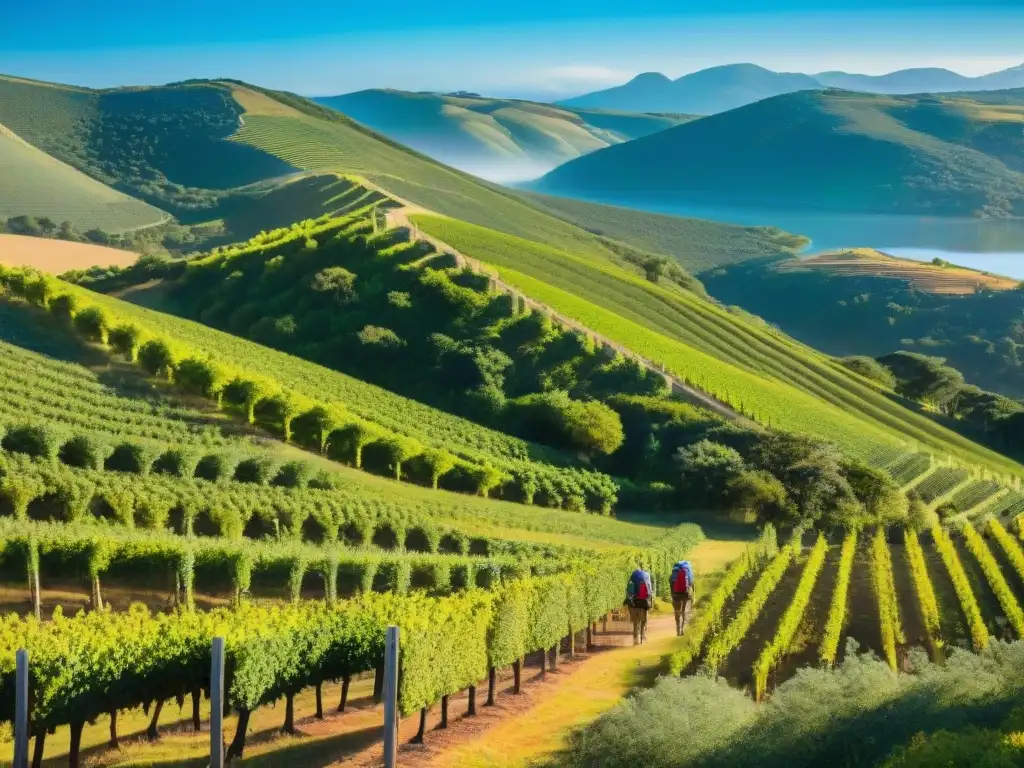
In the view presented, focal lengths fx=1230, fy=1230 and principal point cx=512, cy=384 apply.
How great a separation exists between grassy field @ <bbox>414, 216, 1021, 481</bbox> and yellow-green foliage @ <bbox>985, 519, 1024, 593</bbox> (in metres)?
23.4

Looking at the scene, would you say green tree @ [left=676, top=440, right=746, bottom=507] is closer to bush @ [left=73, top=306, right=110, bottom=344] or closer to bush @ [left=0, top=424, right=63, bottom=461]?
bush @ [left=73, top=306, right=110, bottom=344]

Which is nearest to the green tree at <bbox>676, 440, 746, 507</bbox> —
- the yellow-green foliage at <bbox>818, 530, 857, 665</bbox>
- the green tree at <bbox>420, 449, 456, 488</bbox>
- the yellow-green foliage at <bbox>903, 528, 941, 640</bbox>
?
the yellow-green foliage at <bbox>903, 528, 941, 640</bbox>

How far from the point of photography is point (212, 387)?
59.4m

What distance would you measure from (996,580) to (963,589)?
2498mm

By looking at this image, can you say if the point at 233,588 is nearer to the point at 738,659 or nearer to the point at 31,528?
the point at 31,528

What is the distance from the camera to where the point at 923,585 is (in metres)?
39.2

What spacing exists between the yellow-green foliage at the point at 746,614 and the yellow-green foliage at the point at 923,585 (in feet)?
14.3

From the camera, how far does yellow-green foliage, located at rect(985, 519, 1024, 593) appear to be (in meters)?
43.6

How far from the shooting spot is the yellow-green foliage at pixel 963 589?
3185cm

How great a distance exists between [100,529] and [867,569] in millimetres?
26724

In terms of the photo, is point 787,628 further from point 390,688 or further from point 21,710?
point 21,710

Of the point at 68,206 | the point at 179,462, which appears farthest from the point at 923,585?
the point at 68,206

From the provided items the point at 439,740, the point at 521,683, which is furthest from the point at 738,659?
the point at 439,740

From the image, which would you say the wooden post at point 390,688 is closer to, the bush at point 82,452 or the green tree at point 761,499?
the bush at point 82,452
